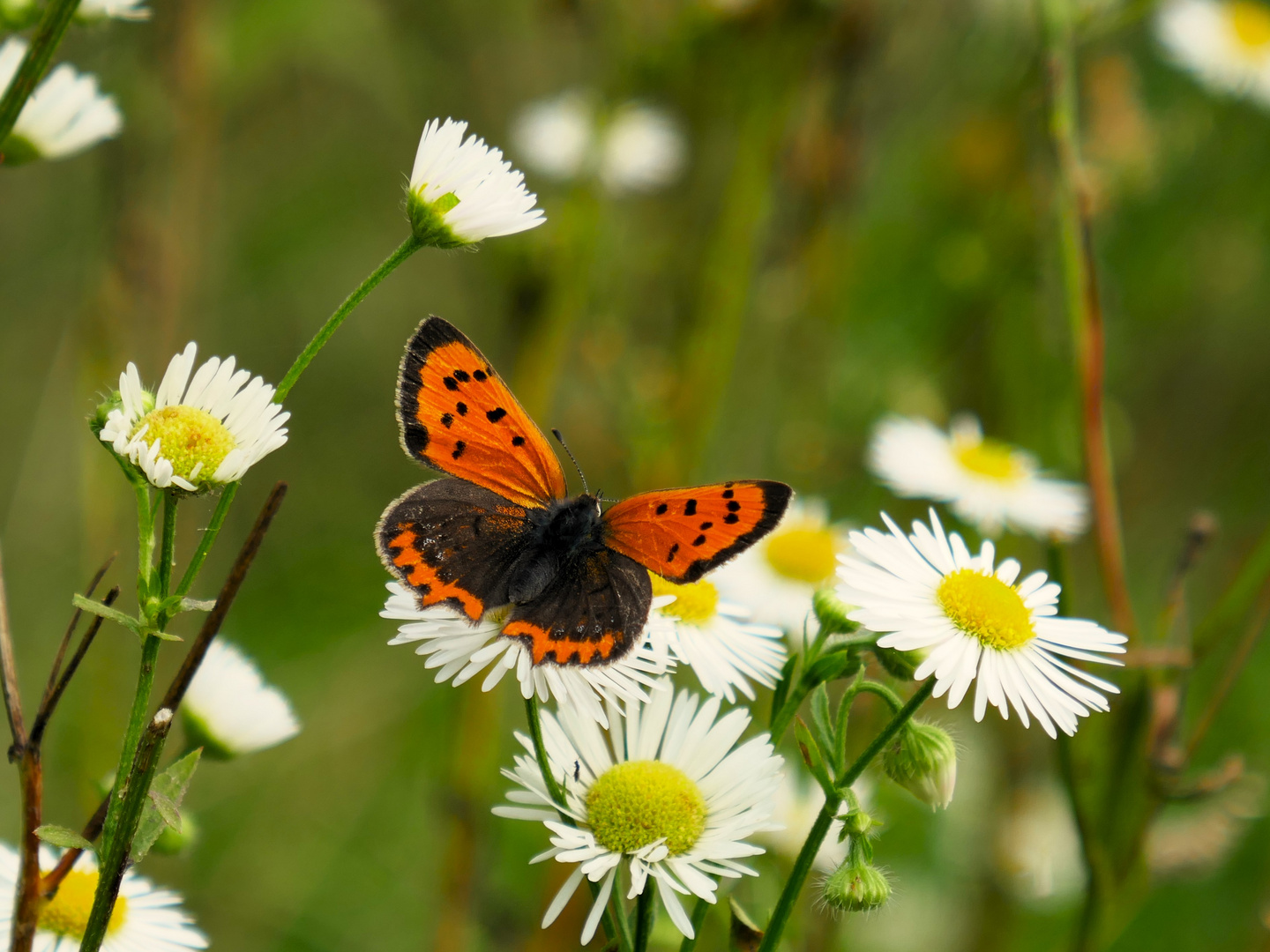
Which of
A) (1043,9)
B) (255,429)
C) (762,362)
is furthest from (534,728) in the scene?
(762,362)

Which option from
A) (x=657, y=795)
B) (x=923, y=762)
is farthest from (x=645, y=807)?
(x=923, y=762)

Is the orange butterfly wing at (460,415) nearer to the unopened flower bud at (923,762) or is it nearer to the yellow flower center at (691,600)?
the yellow flower center at (691,600)

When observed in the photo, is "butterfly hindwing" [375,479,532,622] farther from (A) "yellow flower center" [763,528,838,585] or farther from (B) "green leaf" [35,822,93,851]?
(A) "yellow flower center" [763,528,838,585]

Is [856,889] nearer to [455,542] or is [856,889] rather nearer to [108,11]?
[455,542]

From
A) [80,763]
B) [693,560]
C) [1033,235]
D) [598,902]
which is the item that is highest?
[1033,235]

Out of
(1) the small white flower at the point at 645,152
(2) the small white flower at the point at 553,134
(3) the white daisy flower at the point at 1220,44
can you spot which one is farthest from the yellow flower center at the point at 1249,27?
(2) the small white flower at the point at 553,134

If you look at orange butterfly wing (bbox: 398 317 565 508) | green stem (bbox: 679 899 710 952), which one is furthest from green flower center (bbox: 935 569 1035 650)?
orange butterfly wing (bbox: 398 317 565 508)

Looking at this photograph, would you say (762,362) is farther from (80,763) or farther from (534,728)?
(534,728)
